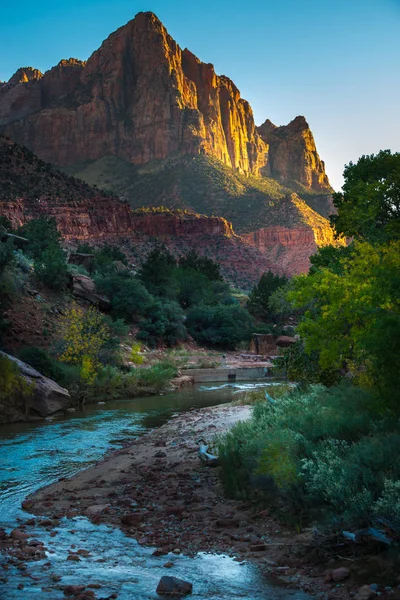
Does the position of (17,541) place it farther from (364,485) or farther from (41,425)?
(41,425)

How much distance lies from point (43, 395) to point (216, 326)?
30311 millimetres


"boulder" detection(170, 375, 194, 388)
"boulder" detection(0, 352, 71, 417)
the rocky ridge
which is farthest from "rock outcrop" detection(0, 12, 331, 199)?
"boulder" detection(0, 352, 71, 417)

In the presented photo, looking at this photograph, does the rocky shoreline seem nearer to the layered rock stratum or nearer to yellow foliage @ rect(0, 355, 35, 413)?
yellow foliage @ rect(0, 355, 35, 413)

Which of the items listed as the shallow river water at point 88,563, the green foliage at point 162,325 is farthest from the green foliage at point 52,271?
the shallow river water at point 88,563

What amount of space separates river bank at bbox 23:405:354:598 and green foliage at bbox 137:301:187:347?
90.3 feet

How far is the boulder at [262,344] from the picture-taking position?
49750 millimetres

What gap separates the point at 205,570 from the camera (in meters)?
6.95

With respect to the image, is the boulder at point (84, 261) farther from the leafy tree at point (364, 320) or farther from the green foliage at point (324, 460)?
the green foliage at point (324, 460)

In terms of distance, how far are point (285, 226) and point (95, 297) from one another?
75127 mm

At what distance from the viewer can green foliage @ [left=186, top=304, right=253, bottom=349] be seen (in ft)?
159

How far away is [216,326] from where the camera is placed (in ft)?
164

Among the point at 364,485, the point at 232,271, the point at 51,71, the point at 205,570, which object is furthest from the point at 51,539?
the point at 51,71

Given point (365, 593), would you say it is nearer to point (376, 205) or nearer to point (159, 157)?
point (376, 205)

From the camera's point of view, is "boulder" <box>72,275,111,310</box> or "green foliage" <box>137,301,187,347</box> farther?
"green foliage" <box>137,301,187,347</box>
